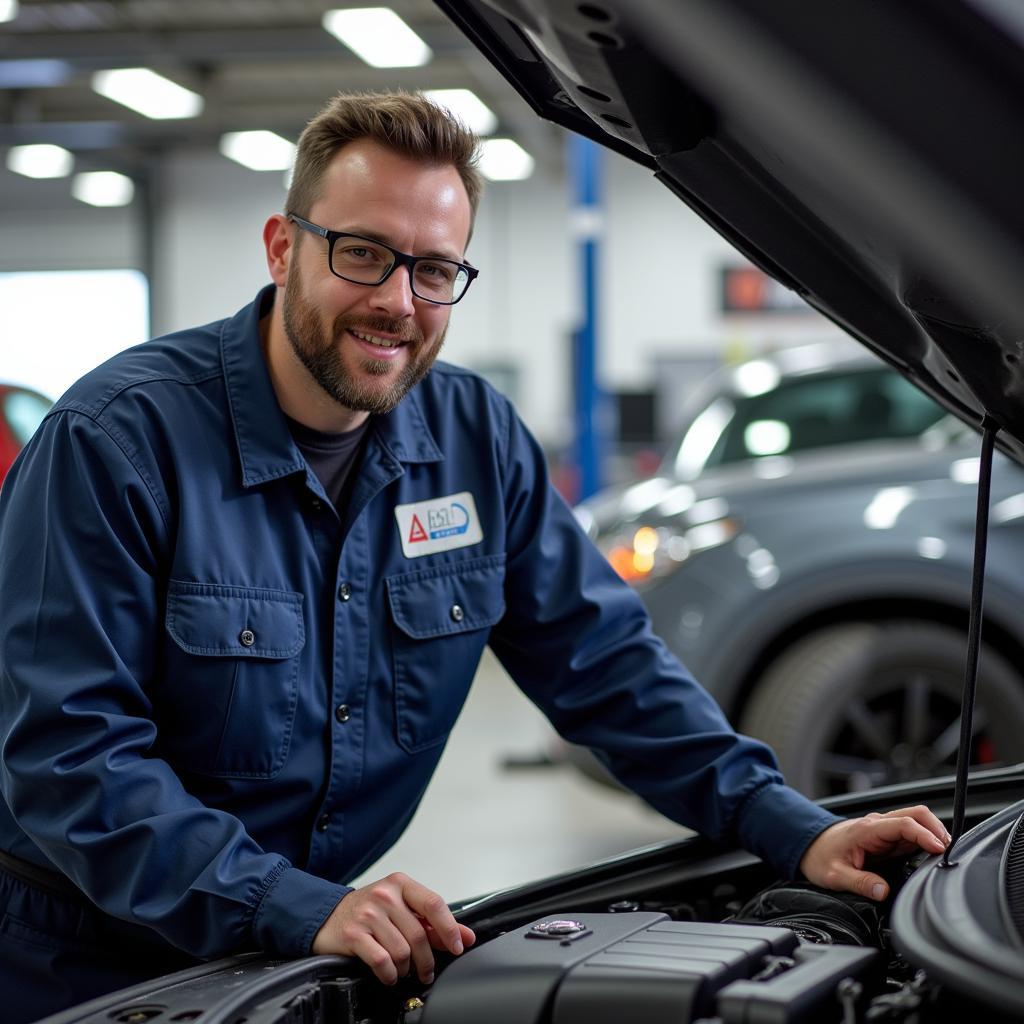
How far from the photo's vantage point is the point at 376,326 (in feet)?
4.78

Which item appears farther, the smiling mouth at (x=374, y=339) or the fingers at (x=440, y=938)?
the smiling mouth at (x=374, y=339)

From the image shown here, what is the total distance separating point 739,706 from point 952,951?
258 centimetres

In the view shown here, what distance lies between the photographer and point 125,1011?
3.13 ft

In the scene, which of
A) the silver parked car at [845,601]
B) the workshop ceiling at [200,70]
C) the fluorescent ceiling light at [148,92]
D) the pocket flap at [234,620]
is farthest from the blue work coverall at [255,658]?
the fluorescent ceiling light at [148,92]

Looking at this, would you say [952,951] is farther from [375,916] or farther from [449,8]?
[449,8]

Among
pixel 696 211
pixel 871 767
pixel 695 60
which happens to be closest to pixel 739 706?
pixel 871 767

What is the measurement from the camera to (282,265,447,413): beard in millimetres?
1459

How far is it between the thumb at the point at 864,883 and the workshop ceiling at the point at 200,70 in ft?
21.0

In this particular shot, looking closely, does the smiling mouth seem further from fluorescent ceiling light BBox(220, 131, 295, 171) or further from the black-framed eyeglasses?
fluorescent ceiling light BBox(220, 131, 295, 171)

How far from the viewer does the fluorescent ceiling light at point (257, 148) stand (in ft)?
37.3

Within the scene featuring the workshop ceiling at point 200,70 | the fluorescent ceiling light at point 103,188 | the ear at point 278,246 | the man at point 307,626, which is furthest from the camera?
the fluorescent ceiling light at point 103,188

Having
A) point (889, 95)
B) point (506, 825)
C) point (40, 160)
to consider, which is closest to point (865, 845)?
point (889, 95)

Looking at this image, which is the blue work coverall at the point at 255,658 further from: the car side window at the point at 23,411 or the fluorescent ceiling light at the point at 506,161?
the fluorescent ceiling light at the point at 506,161

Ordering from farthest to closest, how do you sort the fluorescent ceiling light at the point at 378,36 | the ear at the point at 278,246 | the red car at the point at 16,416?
the fluorescent ceiling light at the point at 378,36 → the red car at the point at 16,416 → the ear at the point at 278,246
